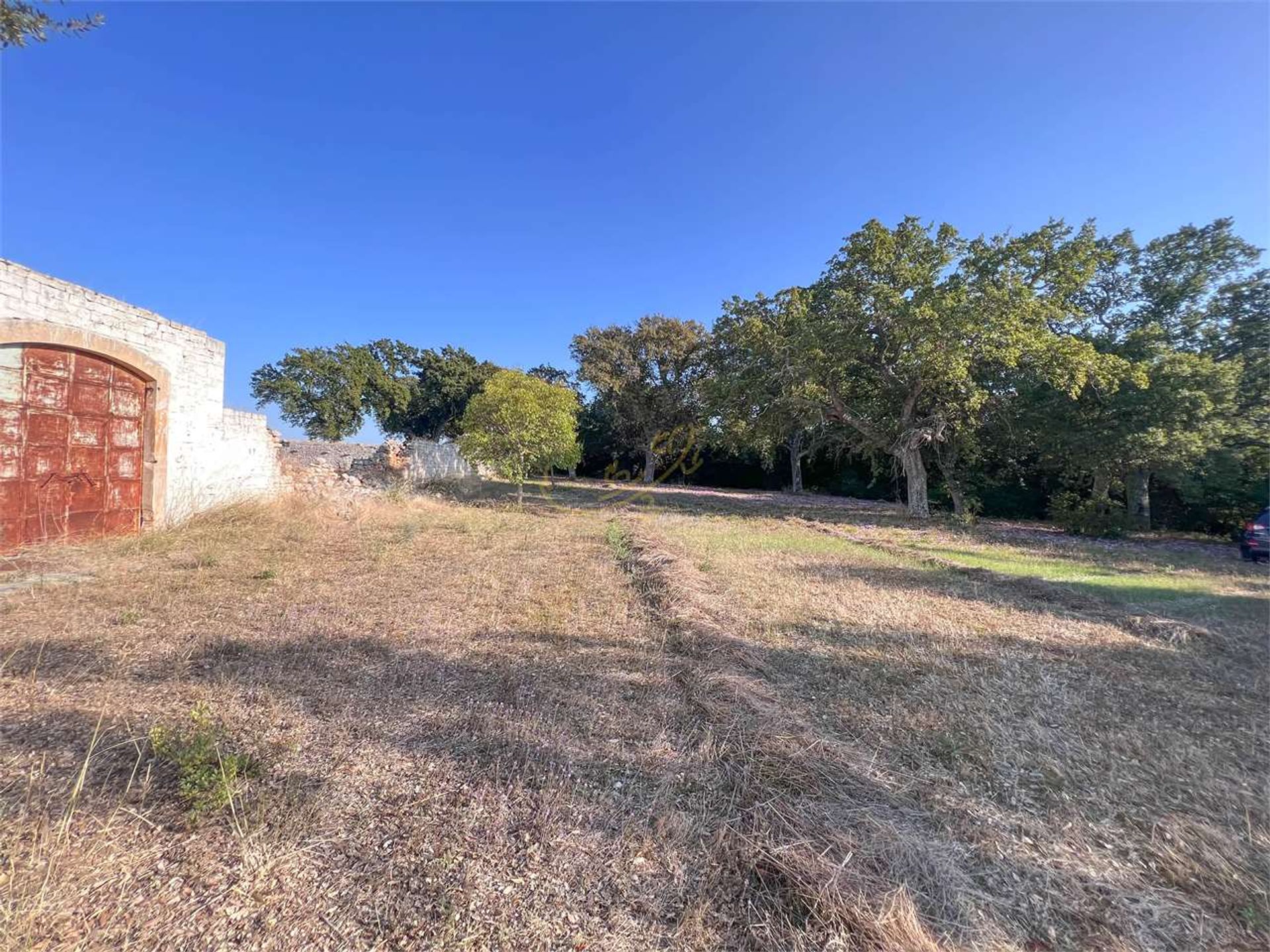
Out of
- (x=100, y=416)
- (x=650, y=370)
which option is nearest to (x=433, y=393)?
(x=650, y=370)

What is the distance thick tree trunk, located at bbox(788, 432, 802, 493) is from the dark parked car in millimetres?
14659

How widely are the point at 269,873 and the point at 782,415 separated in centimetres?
1396

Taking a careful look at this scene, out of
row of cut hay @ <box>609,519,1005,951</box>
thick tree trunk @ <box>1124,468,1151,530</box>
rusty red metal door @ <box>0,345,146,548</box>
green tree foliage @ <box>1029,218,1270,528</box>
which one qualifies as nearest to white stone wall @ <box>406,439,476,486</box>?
rusty red metal door @ <box>0,345,146,548</box>

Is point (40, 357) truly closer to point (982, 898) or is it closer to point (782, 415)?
point (982, 898)

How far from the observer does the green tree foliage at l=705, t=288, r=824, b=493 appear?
43.2 feet

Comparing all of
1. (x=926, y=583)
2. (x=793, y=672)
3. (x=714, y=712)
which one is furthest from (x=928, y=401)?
(x=714, y=712)

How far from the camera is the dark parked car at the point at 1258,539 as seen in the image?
27.7 feet

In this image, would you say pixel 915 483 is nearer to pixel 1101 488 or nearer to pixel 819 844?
pixel 1101 488

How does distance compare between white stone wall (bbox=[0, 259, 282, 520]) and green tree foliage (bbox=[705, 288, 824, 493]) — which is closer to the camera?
white stone wall (bbox=[0, 259, 282, 520])

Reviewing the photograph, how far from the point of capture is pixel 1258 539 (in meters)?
8.55

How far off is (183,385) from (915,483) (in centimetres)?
1728

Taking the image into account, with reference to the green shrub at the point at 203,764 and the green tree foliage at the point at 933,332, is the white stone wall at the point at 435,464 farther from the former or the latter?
the green shrub at the point at 203,764

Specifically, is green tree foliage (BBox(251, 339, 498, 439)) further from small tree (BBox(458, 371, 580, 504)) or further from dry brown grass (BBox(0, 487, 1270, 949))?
dry brown grass (BBox(0, 487, 1270, 949))

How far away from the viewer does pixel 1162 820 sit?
1977 millimetres
